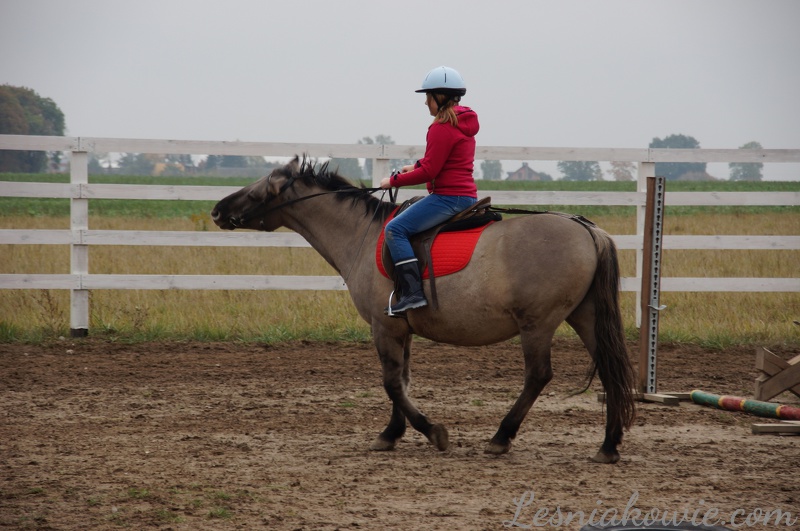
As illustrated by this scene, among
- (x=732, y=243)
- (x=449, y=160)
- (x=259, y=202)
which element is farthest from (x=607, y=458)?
(x=732, y=243)

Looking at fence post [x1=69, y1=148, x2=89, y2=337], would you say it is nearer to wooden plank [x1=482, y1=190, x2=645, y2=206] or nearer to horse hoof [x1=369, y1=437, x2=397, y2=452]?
wooden plank [x1=482, y1=190, x2=645, y2=206]

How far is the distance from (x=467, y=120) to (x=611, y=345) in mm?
1694

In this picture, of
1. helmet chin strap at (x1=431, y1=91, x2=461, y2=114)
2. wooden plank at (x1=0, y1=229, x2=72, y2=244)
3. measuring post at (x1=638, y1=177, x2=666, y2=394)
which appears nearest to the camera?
helmet chin strap at (x1=431, y1=91, x2=461, y2=114)

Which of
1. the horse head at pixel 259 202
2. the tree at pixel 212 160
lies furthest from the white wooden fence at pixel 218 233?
the horse head at pixel 259 202

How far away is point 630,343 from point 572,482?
5.37 meters

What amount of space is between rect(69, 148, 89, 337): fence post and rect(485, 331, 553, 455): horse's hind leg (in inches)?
243

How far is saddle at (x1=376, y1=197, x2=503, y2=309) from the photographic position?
5.68m

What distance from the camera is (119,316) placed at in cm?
1075

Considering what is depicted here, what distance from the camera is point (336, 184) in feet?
21.3

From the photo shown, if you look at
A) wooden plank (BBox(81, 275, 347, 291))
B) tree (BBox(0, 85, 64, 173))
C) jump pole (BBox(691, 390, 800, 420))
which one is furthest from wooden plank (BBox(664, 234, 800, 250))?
tree (BBox(0, 85, 64, 173))

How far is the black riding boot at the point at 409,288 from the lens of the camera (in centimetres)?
561

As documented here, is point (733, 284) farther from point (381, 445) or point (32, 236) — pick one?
point (32, 236)

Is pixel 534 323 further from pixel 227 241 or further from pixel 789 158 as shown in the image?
pixel 789 158

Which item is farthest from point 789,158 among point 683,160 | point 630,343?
point 630,343
